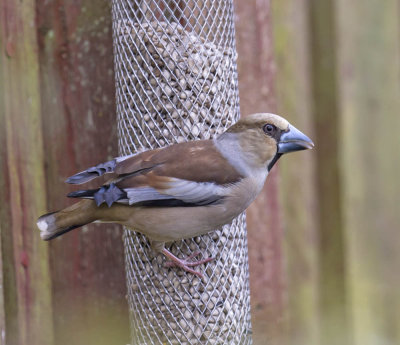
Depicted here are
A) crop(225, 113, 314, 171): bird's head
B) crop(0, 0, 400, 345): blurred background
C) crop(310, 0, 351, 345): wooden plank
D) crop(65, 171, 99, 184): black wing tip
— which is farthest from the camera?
crop(310, 0, 351, 345): wooden plank

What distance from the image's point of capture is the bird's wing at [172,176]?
261cm

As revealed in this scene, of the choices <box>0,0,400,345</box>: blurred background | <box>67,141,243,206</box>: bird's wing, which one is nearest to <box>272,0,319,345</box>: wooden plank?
<box>0,0,400,345</box>: blurred background

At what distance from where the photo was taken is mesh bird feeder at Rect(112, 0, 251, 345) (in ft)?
9.29

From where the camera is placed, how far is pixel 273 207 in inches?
123

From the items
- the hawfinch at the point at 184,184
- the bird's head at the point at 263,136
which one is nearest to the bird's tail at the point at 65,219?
the hawfinch at the point at 184,184

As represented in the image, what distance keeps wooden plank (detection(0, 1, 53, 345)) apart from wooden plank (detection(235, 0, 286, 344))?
841 millimetres

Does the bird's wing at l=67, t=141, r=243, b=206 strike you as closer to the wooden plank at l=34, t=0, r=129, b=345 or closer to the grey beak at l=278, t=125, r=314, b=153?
the grey beak at l=278, t=125, r=314, b=153

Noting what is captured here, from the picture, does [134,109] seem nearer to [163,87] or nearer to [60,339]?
→ [163,87]

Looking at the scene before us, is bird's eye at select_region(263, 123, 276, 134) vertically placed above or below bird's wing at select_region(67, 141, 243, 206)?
above

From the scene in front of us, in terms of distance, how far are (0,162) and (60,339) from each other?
72 cm

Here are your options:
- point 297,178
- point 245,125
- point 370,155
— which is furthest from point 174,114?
point 370,155

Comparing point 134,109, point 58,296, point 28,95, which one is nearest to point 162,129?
point 134,109

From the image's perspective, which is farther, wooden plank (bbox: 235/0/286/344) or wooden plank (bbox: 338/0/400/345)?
wooden plank (bbox: 338/0/400/345)

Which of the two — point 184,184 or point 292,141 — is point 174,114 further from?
point 292,141
